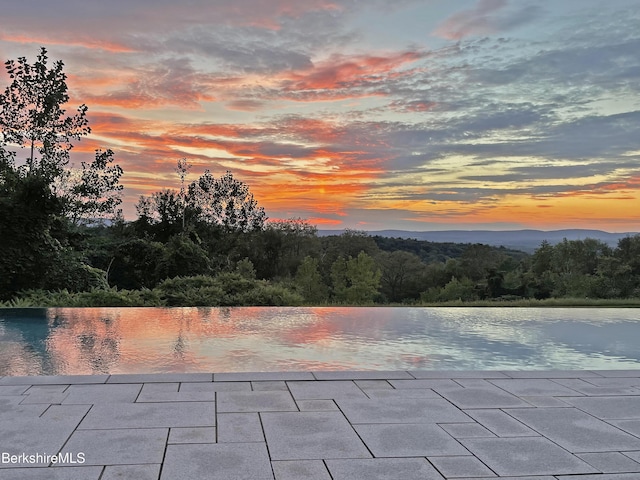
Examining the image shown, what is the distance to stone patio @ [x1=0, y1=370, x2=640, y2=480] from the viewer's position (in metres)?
2.52

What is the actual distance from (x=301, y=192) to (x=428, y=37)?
9424 mm

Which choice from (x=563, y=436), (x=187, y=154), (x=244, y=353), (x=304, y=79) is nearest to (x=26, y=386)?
(x=244, y=353)

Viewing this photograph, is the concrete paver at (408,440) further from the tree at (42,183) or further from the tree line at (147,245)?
the tree at (42,183)

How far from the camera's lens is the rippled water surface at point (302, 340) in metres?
4.87

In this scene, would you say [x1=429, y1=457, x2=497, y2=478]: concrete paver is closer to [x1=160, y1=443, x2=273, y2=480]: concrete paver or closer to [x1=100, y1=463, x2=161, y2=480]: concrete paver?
[x1=160, y1=443, x2=273, y2=480]: concrete paver

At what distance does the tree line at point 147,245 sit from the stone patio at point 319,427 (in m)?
6.88

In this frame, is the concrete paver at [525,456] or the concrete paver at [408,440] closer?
the concrete paver at [525,456]

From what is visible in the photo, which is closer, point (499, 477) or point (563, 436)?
point (499, 477)

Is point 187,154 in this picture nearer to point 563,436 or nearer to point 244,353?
point 244,353

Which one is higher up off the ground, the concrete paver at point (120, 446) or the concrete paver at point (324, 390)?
the concrete paver at point (324, 390)

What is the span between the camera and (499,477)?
8.07 feet

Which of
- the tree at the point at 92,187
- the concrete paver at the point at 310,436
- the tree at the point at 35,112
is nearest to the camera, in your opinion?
the concrete paver at the point at 310,436

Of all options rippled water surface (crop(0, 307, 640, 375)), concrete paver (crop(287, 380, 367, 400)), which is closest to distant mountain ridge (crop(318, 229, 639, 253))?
rippled water surface (crop(0, 307, 640, 375))

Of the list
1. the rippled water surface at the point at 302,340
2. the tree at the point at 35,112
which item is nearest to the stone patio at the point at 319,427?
the rippled water surface at the point at 302,340
